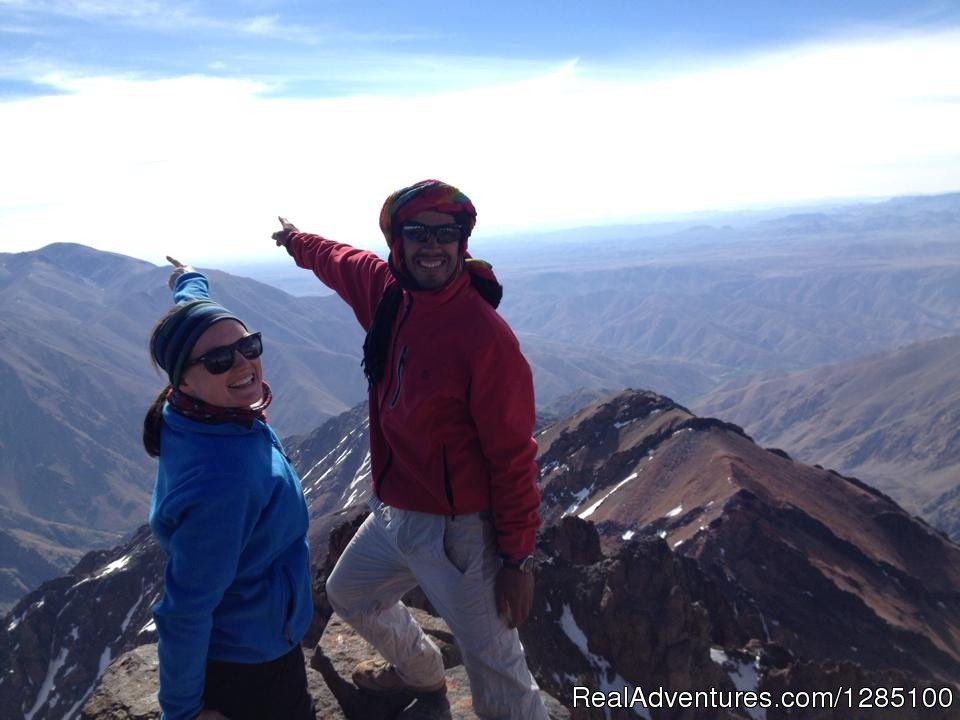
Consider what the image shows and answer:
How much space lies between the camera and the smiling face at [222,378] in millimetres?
5383

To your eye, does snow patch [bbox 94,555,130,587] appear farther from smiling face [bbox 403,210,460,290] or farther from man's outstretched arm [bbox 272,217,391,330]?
smiling face [bbox 403,210,460,290]

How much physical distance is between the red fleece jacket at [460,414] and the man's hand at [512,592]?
0.68 feet

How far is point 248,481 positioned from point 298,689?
2208mm

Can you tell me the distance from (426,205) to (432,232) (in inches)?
9.8

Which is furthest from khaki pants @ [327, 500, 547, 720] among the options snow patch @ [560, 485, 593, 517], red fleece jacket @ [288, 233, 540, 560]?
snow patch @ [560, 485, 593, 517]

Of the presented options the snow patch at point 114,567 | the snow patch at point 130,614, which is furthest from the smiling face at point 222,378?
the snow patch at point 114,567

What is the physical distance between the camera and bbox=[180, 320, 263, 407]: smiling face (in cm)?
538

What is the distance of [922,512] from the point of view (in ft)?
652

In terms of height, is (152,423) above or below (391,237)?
below

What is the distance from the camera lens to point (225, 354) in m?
5.39

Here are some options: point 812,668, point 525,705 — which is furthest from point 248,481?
point 812,668

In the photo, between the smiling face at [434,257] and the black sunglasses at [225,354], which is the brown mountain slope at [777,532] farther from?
the black sunglasses at [225,354]

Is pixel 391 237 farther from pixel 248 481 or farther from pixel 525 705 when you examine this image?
pixel 525 705

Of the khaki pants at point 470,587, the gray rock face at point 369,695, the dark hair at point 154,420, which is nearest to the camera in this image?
the dark hair at point 154,420
